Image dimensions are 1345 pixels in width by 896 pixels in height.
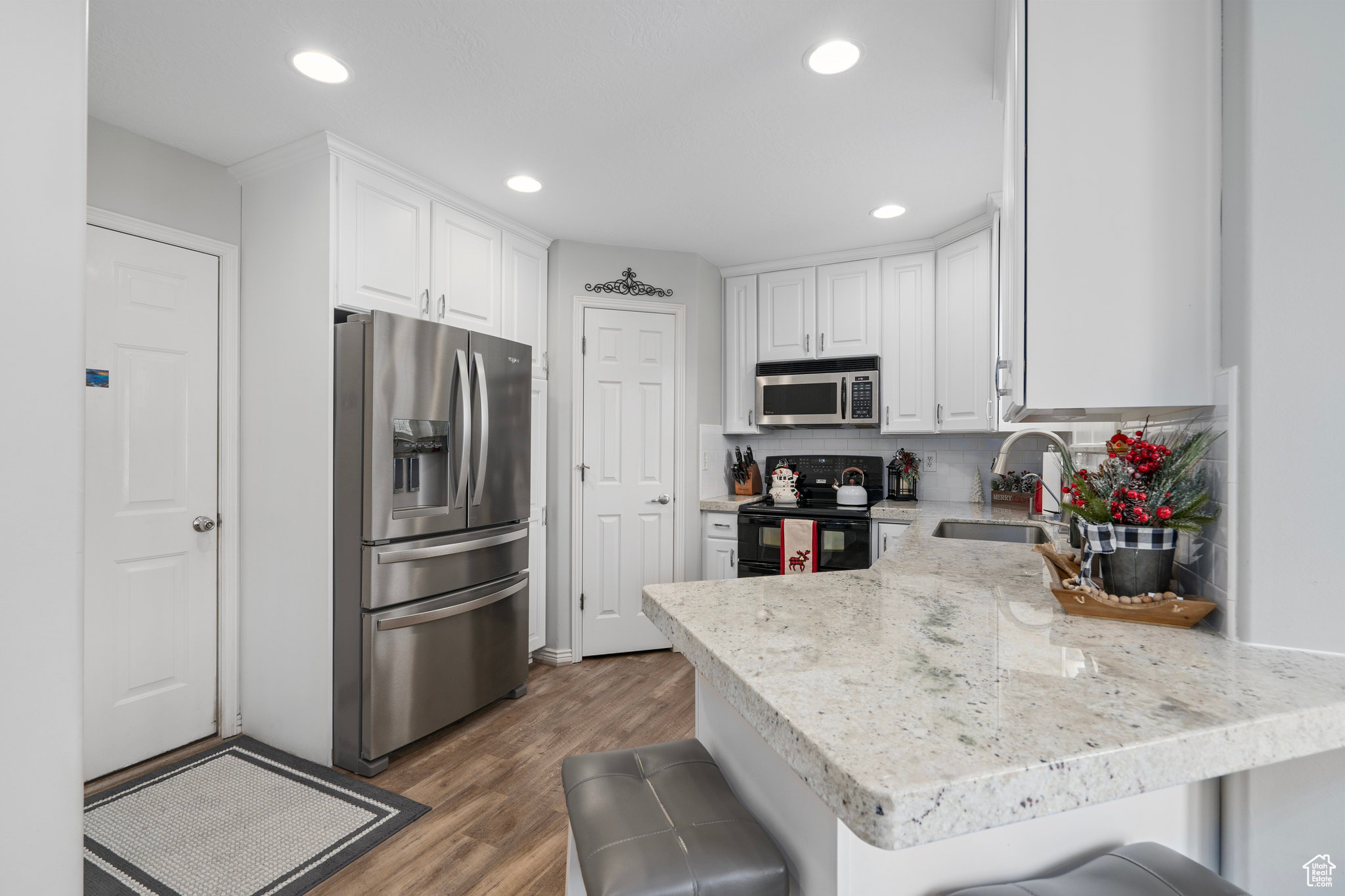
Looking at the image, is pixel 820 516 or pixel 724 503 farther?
pixel 724 503

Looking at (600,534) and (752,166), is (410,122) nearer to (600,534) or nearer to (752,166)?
(752,166)

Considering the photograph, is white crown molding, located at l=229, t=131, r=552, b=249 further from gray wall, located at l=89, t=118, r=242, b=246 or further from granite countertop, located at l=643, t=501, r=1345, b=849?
granite countertop, located at l=643, t=501, r=1345, b=849

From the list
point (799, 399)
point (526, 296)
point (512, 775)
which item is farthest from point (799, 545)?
point (526, 296)

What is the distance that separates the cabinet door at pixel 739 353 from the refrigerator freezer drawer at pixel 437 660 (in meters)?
1.76

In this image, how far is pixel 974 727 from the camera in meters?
0.62

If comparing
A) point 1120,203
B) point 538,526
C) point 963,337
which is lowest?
point 538,526

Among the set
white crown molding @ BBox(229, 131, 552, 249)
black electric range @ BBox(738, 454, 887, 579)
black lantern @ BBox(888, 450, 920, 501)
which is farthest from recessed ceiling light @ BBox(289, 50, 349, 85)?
black lantern @ BBox(888, 450, 920, 501)

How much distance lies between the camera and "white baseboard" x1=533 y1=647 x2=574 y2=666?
11.3 feet

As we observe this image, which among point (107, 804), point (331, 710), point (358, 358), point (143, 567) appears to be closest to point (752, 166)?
point (358, 358)

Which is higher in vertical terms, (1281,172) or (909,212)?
(909,212)

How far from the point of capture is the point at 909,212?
3088mm

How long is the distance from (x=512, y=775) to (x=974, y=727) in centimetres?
205

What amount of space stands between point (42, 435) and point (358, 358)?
1413 millimetres

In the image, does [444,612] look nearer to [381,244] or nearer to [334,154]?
[381,244]
